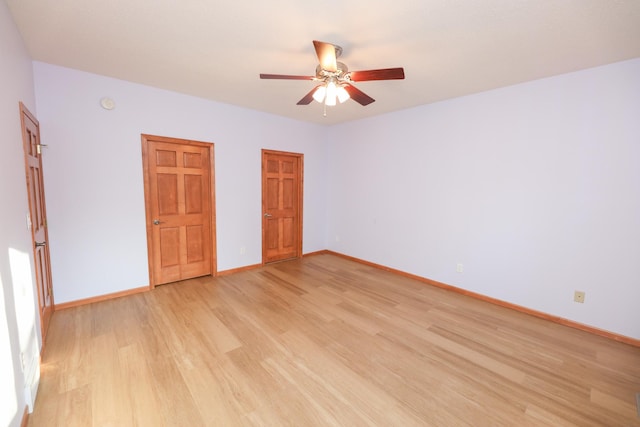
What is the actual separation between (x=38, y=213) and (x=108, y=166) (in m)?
0.87

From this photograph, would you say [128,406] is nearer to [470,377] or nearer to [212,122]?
[470,377]

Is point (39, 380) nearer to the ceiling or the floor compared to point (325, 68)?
nearer to the floor

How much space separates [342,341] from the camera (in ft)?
8.16

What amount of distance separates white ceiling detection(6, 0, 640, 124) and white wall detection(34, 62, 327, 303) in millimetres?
312

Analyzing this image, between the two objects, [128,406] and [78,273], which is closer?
[128,406]

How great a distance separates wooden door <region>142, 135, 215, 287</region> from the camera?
350 centimetres

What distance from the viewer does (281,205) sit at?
16.3ft

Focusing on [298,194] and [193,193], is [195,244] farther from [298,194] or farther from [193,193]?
[298,194]

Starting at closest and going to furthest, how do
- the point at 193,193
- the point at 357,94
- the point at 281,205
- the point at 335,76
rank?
the point at 335,76 → the point at 357,94 → the point at 193,193 → the point at 281,205

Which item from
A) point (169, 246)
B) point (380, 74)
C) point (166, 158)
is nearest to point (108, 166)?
point (166, 158)

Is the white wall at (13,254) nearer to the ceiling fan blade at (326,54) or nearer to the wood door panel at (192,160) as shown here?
the wood door panel at (192,160)

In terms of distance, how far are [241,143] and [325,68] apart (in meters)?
2.50

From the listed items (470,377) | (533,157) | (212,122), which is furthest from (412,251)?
(212,122)

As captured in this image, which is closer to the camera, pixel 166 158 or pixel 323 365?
pixel 323 365
